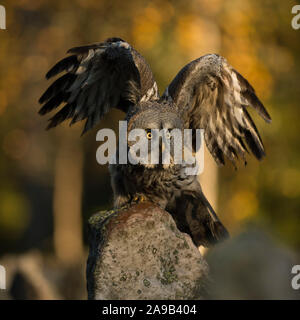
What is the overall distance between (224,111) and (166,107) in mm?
875

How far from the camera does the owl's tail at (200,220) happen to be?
5.71m

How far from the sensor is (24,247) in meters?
20.3

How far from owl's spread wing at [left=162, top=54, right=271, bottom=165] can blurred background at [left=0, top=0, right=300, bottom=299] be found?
6.52m

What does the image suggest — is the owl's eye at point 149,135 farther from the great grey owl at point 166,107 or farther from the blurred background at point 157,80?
the blurred background at point 157,80

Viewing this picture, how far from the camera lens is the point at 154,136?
5.37 m

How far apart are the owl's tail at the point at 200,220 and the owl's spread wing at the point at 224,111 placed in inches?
29.0

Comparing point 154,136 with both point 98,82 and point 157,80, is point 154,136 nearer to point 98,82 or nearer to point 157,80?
point 98,82

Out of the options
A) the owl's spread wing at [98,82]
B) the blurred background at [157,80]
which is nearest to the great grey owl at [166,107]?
the owl's spread wing at [98,82]

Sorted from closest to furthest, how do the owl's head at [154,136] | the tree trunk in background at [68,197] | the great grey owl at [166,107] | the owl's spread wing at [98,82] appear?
the owl's head at [154,136] → the great grey owl at [166,107] → the owl's spread wing at [98,82] → the tree trunk in background at [68,197]

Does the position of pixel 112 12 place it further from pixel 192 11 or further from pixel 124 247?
pixel 124 247

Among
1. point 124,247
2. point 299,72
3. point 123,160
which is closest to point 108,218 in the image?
point 124,247

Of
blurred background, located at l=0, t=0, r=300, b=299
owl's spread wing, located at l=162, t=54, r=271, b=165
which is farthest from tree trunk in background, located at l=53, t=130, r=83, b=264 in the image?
owl's spread wing, located at l=162, t=54, r=271, b=165

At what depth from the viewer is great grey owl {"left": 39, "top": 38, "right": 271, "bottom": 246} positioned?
553 centimetres

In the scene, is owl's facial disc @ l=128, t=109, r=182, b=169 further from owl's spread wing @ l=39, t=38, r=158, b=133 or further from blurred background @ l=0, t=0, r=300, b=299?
blurred background @ l=0, t=0, r=300, b=299
